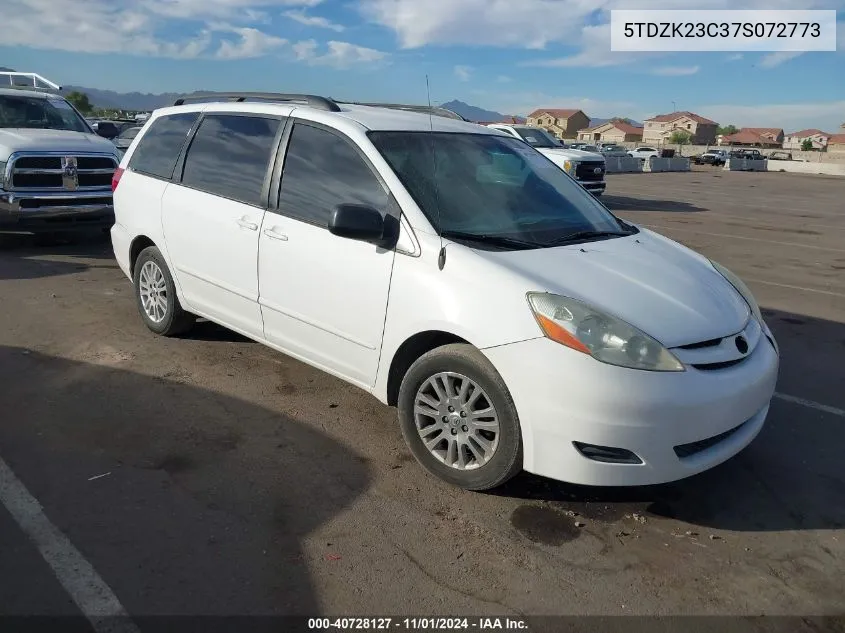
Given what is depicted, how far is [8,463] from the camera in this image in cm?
362

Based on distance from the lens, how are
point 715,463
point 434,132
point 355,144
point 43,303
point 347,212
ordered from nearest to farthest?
point 715,463 → point 347,212 → point 355,144 → point 434,132 → point 43,303

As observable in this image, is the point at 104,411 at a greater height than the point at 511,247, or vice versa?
the point at 511,247

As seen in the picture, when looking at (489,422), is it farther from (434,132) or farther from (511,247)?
(434,132)

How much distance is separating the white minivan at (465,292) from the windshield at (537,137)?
47.6 feet

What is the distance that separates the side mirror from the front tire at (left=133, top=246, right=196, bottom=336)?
7.31 ft

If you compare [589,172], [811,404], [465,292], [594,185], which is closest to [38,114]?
[465,292]

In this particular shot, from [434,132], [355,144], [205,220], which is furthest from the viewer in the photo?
[205,220]

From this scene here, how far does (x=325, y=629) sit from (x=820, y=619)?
1916 millimetres

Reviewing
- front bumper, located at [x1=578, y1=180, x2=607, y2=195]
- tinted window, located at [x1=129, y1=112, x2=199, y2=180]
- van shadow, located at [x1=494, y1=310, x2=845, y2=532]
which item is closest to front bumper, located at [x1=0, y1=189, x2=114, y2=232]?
tinted window, located at [x1=129, y1=112, x2=199, y2=180]

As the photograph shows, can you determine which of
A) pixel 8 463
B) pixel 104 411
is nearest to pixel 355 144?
pixel 104 411

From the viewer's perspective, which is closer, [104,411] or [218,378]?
[104,411]

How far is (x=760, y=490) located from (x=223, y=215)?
143 inches

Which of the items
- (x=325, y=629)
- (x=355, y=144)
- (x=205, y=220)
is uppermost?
(x=355, y=144)

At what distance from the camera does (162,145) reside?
5.54 meters
